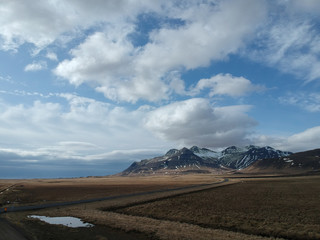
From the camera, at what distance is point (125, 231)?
25297 mm

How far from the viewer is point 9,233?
76.9 feet

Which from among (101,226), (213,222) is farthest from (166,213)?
(101,226)

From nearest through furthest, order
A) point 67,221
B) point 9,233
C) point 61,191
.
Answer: point 9,233
point 67,221
point 61,191

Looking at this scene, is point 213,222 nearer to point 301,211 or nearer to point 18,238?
point 301,211

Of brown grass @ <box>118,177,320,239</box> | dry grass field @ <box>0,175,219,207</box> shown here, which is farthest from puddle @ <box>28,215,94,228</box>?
dry grass field @ <box>0,175,219,207</box>

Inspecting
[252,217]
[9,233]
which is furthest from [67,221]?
[252,217]

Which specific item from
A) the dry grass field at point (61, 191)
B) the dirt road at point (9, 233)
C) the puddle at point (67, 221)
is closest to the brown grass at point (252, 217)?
the puddle at point (67, 221)

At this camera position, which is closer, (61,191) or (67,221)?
(67,221)

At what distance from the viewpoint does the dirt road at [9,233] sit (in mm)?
21984

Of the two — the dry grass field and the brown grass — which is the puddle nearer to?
the brown grass

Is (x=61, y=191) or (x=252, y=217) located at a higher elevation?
(x=61, y=191)

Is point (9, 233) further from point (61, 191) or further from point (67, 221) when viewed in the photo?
point (61, 191)

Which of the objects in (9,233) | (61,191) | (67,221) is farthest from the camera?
(61,191)

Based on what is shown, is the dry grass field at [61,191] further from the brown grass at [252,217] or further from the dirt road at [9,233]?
the brown grass at [252,217]
